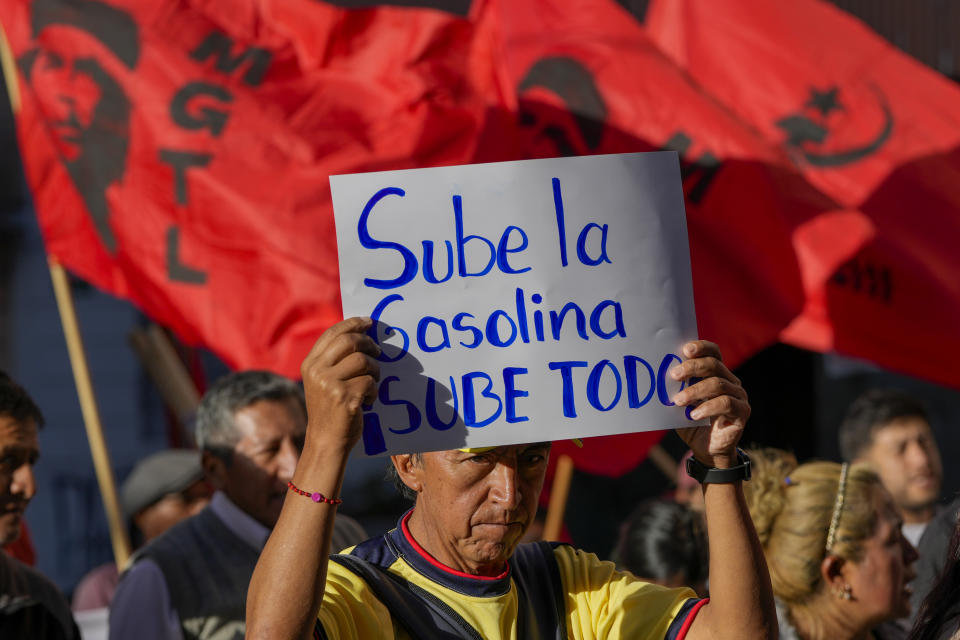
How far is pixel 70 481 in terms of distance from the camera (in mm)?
7863

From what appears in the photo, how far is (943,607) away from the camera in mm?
1657

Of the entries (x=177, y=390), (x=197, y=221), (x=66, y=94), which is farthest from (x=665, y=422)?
(x=177, y=390)

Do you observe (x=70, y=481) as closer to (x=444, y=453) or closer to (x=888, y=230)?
(x=888, y=230)

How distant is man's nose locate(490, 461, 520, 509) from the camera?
6.14 feet

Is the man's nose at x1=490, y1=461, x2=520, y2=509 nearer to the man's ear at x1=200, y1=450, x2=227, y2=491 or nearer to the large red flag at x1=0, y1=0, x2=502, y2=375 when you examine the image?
the man's ear at x1=200, y1=450, x2=227, y2=491

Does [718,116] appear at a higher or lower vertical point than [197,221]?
higher

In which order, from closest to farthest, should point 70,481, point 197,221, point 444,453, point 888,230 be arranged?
point 444,453, point 197,221, point 888,230, point 70,481

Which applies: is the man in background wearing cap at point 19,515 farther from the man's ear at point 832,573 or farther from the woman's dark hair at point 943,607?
the woman's dark hair at point 943,607

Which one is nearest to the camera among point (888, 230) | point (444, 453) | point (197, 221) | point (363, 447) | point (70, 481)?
point (363, 447)

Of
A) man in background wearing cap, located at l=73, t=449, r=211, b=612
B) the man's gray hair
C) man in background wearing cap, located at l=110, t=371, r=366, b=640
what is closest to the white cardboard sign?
man in background wearing cap, located at l=110, t=371, r=366, b=640

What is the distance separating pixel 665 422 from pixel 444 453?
0.34 m

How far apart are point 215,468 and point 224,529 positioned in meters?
0.18

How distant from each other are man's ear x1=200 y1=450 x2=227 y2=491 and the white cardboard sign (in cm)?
151

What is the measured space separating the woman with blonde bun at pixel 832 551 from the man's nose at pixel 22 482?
1.68 m
